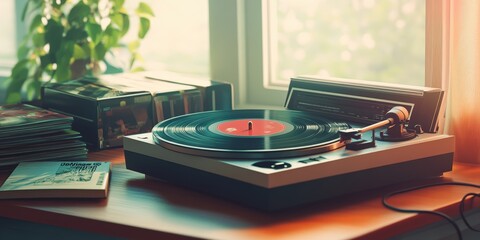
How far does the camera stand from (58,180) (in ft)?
3.95

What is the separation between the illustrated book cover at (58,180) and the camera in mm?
1152

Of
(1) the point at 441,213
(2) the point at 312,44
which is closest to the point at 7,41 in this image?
(2) the point at 312,44

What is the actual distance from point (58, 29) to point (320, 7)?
636mm

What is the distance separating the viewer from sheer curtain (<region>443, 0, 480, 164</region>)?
1279 mm

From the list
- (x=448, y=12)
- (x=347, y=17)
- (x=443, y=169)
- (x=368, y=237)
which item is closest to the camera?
(x=368, y=237)

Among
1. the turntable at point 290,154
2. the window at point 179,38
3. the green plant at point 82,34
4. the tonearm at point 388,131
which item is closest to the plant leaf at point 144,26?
the green plant at point 82,34

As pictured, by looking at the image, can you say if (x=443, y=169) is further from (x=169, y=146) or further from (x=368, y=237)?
(x=169, y=146)

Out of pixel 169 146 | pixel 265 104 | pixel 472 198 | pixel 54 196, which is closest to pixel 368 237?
pixel 472 198

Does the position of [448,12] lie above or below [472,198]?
above

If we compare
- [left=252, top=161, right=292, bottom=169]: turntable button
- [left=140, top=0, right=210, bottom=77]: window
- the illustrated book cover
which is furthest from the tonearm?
[left=140, top=0, right=210, bottom=77]: window

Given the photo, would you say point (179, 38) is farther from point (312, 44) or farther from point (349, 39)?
point (349, 39)

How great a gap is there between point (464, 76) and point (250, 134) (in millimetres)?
387

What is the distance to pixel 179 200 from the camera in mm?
1117

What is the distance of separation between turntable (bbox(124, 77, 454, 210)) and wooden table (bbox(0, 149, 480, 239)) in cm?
2
